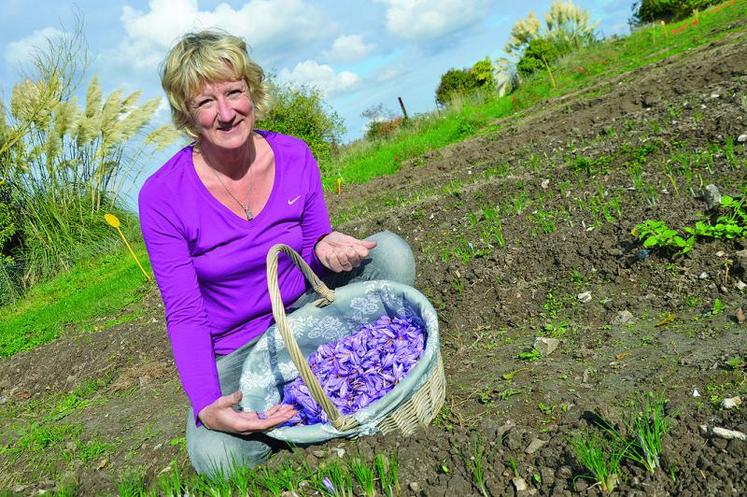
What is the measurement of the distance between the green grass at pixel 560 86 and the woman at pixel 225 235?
24.1ft

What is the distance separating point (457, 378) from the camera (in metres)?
2.49

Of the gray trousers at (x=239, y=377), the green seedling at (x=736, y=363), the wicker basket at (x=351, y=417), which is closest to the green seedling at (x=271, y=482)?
the gray trousers at (x=239, y=377)

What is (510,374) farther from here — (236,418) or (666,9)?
(666,9)

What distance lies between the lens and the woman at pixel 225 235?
7.20 feet

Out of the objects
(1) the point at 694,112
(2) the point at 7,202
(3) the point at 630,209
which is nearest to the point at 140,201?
(3) the point at 630,209

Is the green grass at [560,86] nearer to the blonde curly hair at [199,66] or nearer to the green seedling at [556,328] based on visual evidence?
the green seedling at [556,328]

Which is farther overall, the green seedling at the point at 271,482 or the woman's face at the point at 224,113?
the woman's face at the point at 224,113

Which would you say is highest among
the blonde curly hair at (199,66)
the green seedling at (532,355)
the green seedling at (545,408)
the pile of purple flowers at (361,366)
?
the blonde curly hair at (199,66)

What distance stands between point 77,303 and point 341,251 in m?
6.17

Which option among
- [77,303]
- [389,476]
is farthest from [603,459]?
[77,303]

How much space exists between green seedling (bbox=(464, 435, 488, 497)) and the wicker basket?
24 cm

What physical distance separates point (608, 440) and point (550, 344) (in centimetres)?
85

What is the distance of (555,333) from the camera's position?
2631mm

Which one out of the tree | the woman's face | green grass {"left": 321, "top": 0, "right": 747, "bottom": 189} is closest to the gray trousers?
the woman's face
